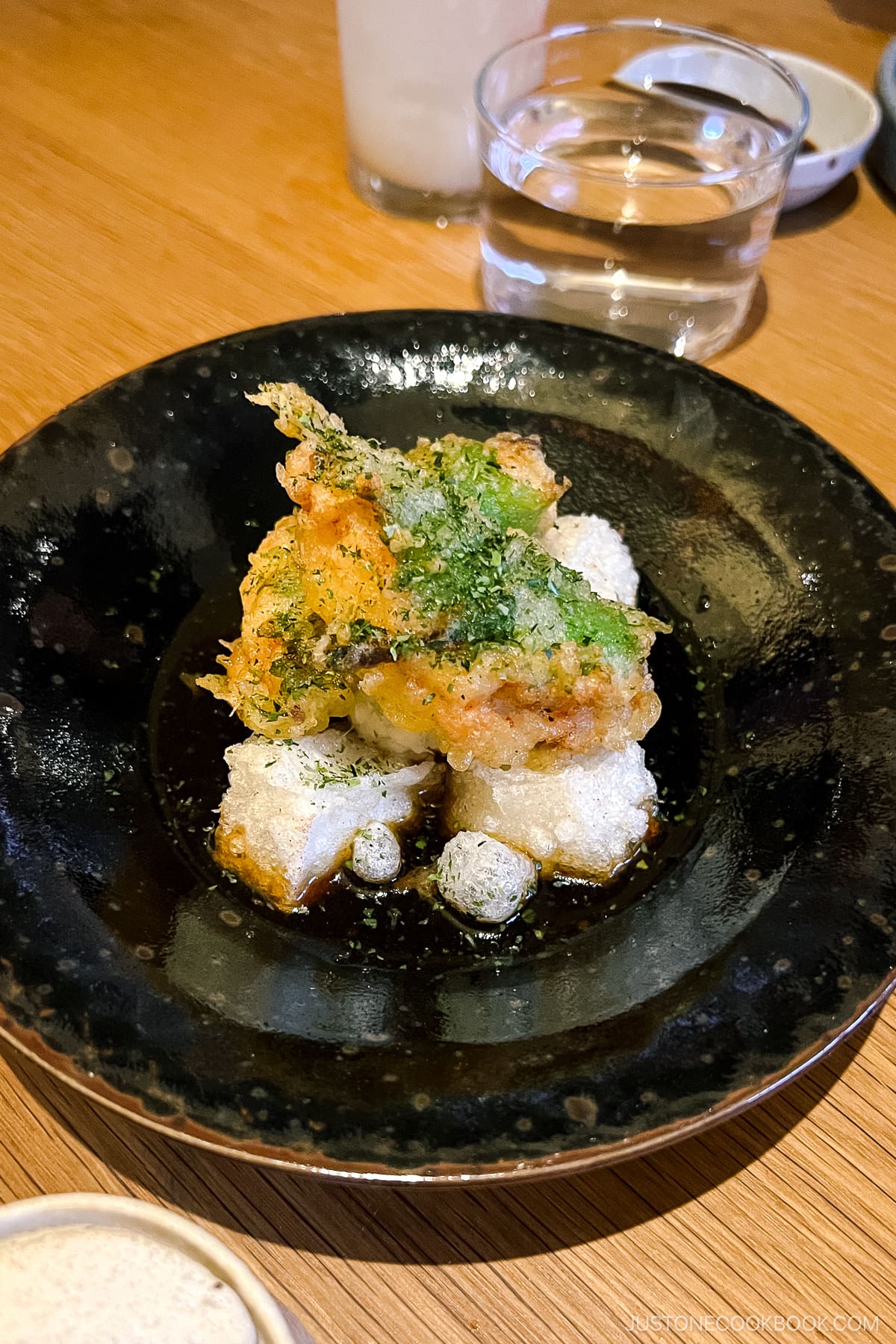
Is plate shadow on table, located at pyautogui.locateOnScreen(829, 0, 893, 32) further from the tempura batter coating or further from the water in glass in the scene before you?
the tempura batter coating

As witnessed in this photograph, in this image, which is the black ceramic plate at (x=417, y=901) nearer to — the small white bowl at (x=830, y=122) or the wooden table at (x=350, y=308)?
the wooden table at (x=350, y=308)

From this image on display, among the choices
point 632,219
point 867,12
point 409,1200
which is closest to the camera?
point 409,1200

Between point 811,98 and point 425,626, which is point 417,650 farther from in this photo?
point 811,98

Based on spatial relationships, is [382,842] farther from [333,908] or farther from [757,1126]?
[757,1126]

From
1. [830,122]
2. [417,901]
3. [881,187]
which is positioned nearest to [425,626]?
[417,901]

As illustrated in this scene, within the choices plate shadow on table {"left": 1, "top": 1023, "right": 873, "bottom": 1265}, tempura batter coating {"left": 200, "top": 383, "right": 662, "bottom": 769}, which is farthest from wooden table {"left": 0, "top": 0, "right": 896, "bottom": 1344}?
tempura batter coating {"left": 200, "top": 383, "right": 662, "bottom": 769}

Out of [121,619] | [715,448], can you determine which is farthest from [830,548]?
[121,619]

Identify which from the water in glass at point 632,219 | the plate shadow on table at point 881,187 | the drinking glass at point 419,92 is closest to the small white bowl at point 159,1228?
the water in glass at point 632,219
